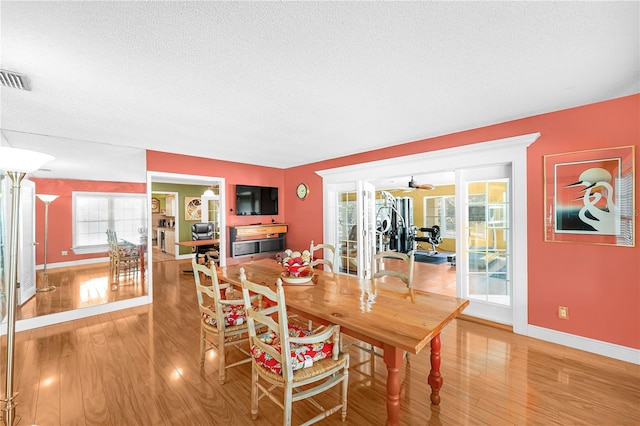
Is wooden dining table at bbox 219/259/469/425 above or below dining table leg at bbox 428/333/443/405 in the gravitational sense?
above

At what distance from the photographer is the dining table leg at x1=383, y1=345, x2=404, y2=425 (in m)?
1.50

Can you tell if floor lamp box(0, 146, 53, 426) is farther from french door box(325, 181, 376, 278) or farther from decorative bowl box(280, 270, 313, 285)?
french door box(325, 181, 376, 278)

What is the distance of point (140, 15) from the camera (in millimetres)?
1391

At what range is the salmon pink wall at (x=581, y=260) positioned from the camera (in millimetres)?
2418

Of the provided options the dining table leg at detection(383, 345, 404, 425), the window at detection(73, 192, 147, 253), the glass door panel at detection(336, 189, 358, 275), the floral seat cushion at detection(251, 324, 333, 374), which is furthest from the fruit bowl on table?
the window at detection(73, 192, 147, 253)

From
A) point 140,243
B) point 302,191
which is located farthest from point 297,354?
point 302,191

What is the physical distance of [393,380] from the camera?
5.02ft

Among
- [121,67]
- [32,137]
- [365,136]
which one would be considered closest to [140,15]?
[121,67]

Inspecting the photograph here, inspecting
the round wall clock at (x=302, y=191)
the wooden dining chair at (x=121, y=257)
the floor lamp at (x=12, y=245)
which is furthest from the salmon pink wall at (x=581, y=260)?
the wooden dining chair at (x=121, y=257)

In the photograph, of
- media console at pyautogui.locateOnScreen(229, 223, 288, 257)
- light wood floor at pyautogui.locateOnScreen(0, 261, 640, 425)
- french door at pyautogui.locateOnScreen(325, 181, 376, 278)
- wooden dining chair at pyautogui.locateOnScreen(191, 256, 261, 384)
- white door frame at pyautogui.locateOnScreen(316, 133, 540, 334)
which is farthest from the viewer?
media console at pyautogui.locateOnScreen(229, 223, 288, 257)

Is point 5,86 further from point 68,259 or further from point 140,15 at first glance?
point 68,259

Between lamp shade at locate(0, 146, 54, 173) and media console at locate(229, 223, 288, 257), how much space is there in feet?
11.2

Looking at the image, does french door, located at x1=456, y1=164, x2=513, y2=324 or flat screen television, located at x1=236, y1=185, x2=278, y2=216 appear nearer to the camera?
french door, located at x1=456, y1=164, x2=513, y2=324

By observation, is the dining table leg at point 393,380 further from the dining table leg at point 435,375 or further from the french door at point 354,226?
the french door at point 354,226
